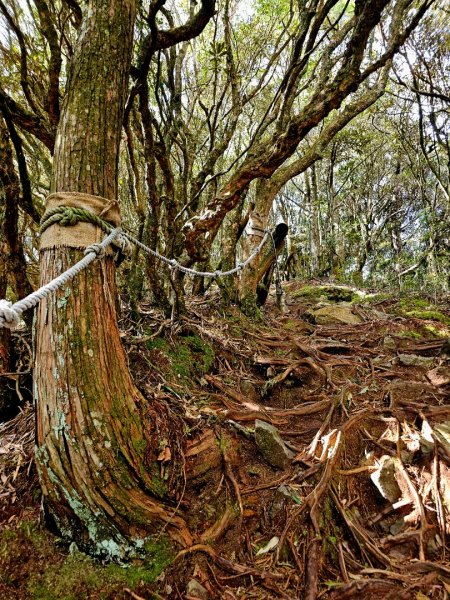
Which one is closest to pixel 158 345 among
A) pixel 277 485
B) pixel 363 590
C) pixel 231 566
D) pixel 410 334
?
pixel 277 485

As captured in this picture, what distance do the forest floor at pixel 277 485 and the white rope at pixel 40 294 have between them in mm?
1083

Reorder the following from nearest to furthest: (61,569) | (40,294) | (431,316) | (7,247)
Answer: (40,294), (61,569), (7,247), (431,316)

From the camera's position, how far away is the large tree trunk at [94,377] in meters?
1.41

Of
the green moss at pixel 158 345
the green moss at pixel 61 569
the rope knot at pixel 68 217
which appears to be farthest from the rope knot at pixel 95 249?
the green moss at pixel 158 345

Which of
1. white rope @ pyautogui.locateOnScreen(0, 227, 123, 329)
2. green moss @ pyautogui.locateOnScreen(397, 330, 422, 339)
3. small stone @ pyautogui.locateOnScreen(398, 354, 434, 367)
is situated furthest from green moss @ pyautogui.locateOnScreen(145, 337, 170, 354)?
green moss @ pyautogui.locateOnScreen(397, 330, 422, 339)

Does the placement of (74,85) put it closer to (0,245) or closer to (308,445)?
(0,245)

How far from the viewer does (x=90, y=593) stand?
129cm

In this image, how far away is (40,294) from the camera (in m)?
1.14

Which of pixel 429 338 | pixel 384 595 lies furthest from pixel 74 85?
pixel 429 338

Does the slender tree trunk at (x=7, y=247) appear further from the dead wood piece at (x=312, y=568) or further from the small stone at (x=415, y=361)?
the small stone at (x=415, y=361)

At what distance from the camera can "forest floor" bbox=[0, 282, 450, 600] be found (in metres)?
1.39

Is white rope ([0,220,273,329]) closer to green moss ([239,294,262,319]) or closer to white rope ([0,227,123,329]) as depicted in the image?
white rope ([0,227,123,329])

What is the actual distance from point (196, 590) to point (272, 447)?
89cm

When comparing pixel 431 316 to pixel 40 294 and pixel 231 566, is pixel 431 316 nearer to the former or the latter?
pixel 231 566
